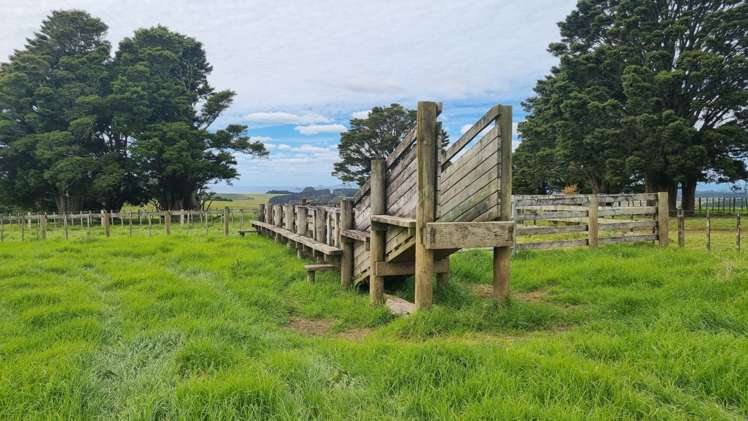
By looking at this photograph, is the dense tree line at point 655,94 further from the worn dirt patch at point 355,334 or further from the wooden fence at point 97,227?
the worn dirt patch at point 355,334

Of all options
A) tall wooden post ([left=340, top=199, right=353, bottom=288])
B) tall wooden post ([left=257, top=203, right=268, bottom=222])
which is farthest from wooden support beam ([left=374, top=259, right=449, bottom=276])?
tall wooden post ([left=257, top=203, right=268, bottom=222])

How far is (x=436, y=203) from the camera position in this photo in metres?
5.43

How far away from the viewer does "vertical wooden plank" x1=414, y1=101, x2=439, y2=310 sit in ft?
17.6

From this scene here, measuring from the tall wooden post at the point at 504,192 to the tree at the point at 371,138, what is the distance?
108 feet

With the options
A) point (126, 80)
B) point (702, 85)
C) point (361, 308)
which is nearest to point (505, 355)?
point (361, 308)

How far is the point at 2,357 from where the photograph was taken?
4074 mm

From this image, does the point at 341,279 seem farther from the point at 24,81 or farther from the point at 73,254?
the point at 24,81

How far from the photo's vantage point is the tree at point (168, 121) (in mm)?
27531

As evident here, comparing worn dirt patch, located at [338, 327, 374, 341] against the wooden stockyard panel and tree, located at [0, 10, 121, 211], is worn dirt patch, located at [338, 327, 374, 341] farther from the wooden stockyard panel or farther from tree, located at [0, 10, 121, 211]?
tree, located at [0, 10, 121, 211]

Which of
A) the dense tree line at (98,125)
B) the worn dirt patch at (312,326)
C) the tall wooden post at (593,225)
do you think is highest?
the dense tree line at (98,125)

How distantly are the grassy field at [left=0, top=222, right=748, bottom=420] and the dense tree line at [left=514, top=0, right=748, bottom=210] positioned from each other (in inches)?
662

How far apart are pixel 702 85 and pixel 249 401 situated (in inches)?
1109

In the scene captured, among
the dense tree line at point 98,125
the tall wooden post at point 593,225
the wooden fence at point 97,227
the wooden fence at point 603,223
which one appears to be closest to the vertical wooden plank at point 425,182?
the wooden fence at point 603,223

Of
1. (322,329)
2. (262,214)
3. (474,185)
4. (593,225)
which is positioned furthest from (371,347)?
(262,214)
